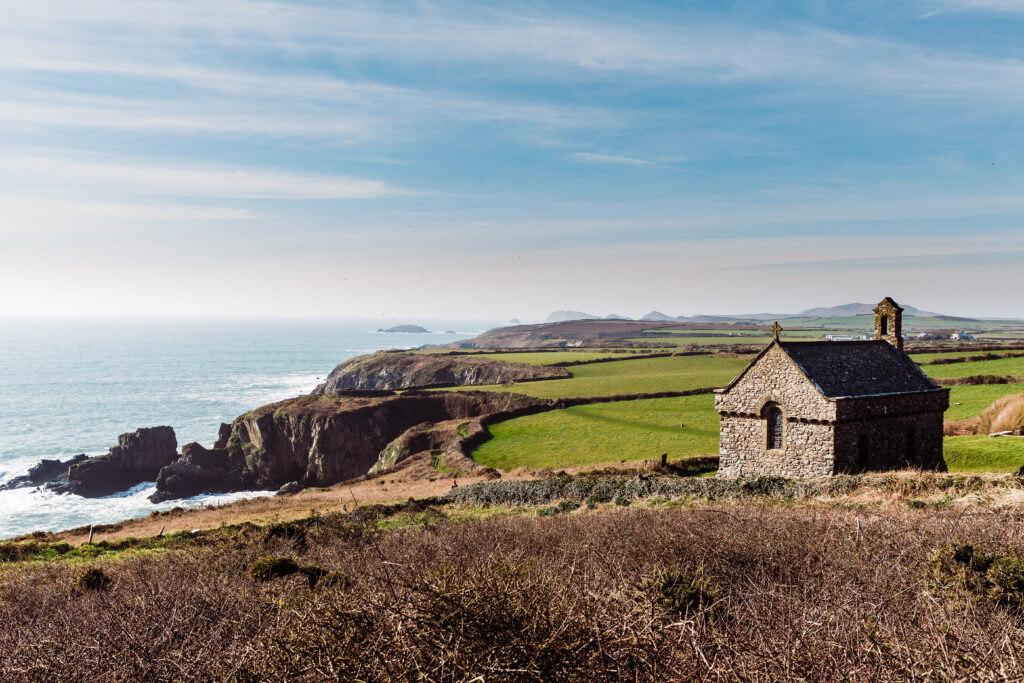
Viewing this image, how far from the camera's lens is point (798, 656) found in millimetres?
4297

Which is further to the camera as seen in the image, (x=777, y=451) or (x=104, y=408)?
(x=104, y=408)

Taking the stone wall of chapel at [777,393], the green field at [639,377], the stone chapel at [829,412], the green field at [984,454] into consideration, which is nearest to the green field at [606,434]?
the green field at [639,377]

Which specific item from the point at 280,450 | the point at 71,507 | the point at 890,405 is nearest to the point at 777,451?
the point at 890,405

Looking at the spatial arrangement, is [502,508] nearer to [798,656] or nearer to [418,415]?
[798,656]

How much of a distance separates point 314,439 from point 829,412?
53.2 meters

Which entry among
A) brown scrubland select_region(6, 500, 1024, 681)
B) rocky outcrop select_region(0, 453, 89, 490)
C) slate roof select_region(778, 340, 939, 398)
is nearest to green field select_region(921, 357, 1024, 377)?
slate roof select_region(778, 340, 939, 398)

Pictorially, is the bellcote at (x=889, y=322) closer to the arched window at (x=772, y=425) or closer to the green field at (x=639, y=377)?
the arched window at (x=772, y=425)

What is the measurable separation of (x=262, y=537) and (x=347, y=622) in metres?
16.3

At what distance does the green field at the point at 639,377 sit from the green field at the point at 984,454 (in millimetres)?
30791

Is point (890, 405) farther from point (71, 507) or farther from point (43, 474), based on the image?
point (43, 474)

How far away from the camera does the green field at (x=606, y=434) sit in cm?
3794

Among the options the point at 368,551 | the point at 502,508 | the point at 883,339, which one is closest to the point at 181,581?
the point at 368,551

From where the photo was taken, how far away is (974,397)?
3831 cm

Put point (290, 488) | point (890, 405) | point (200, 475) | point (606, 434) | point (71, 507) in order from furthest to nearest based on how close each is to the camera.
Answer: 1. point (200, 475)
2. point (290, 488)
3. point (71, 507)
4. point (606, 434)
5. point (890, 405)
